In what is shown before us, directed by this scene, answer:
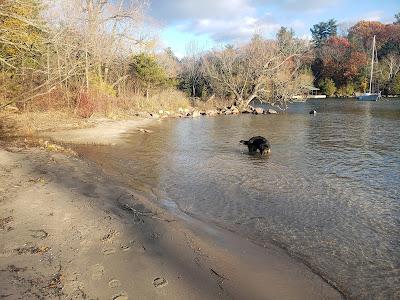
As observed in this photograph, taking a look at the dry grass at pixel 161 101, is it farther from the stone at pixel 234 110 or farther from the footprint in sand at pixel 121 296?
the footprint in sand at pixel 121 296

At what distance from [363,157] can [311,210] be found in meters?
7.62

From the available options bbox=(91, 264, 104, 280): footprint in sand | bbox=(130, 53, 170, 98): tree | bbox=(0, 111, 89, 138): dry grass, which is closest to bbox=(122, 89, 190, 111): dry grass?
bbox=(130, 53, 170, 98): tree

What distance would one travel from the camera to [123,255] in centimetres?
508

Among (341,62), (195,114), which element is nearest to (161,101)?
(195,114)

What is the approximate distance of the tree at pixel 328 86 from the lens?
79625mm

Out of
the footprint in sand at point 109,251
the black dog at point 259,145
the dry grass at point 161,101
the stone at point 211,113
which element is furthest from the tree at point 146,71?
the footprint in sand at point 109,251

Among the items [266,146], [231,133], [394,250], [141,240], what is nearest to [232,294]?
[141,240]

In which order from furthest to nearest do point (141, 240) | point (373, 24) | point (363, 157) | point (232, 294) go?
point (373, 24)
point (363, 157)
point (141, 240)
point (232, 294)

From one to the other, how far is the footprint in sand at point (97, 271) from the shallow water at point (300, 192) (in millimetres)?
2787

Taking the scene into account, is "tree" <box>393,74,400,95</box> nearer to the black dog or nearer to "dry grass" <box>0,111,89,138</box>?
"dry grass" <box>0,111,89,138</box>

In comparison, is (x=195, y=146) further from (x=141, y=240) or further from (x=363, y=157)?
(x=141, y=240)

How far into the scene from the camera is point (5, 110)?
19.6m

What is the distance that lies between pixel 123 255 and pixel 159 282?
2.81ft

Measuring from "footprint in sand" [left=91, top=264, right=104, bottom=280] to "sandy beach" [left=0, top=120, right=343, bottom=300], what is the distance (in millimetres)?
12
